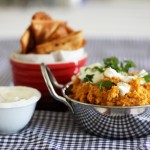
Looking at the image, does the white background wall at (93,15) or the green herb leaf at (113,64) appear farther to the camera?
the white background wall at (93,15)

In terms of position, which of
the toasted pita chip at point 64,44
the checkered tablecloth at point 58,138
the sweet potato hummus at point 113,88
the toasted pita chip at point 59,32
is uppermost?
the toasted pita chip at point 59,32

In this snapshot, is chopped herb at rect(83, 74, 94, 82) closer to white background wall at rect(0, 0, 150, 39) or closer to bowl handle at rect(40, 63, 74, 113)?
bowl handle at rect(40, 63, 74, 113)

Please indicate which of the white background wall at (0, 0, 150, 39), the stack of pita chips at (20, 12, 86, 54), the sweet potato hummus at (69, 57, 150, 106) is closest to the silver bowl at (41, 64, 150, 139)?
the sweet potato hummus at (69, 57, 150, 106)

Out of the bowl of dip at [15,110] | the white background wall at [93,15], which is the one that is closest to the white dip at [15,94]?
the bowl of dip at [15,110]


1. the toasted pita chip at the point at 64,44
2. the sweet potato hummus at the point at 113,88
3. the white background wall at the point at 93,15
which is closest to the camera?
the sweet potato hummus at the point at 113,88

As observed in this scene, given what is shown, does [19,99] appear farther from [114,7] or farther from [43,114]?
[114,7]

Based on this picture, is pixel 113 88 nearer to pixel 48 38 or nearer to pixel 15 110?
pixel 15 110

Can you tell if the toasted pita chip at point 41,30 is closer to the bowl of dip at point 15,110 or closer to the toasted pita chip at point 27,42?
the toasted pita chip at point 27,42
